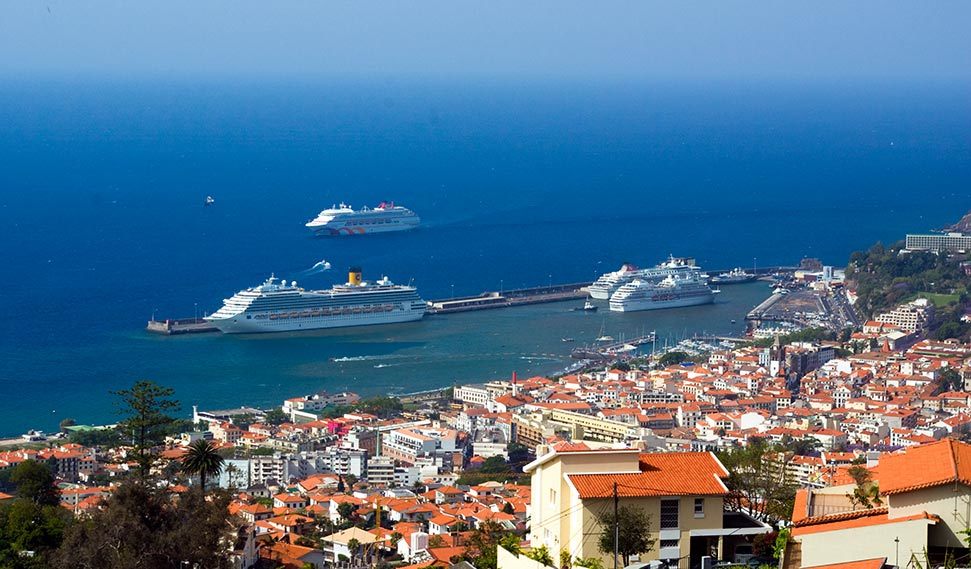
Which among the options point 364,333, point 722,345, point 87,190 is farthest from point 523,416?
point 87,190

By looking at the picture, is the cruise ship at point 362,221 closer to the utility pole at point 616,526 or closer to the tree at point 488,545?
the tree at point 488,545

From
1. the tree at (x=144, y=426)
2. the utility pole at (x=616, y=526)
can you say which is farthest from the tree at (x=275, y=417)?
the utility pole at (x=616, y=526)

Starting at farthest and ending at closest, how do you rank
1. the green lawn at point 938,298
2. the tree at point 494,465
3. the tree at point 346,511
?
the green lawn at point 938,298 < the tree at point 494,465 < the tree at point 346,511

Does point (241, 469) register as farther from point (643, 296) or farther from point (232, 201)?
point (232, 201)

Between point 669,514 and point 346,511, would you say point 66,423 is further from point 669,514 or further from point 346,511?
point 669,514

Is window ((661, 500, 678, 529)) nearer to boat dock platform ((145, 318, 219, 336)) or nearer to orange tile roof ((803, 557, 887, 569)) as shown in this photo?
orange tile roof ((803, 557, 887, 569))

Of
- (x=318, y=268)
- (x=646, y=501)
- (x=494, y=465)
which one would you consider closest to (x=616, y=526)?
(x=646, y=501)
